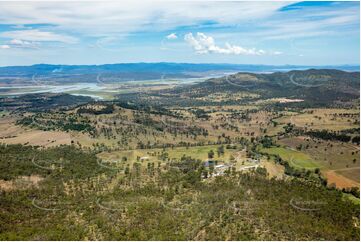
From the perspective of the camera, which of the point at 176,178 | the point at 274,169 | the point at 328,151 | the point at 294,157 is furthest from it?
the point at 328,151

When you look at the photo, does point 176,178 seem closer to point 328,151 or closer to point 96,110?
point 328,151

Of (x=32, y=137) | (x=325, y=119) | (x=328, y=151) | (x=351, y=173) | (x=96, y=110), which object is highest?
(x=96, y=110)

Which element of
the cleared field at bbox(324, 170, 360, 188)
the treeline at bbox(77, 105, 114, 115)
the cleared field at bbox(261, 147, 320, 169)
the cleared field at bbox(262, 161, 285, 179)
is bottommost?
the cleared field at bbox(324, 170, 360, 188)

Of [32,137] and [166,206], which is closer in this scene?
[166,206]

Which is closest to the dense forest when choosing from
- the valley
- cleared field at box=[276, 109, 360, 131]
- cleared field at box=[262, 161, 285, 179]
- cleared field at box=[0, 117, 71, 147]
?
the valley

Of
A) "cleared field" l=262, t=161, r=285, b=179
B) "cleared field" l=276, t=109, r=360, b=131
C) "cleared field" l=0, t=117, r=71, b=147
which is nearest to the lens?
"cleared field" l=262, t=161, r=285, b=179

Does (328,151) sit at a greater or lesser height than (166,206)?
lesser

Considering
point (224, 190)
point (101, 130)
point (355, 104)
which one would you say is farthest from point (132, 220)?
point (355, 104)

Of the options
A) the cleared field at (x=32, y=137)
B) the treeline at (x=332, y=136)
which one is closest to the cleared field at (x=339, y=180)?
the treeline at (x=332, y=136)

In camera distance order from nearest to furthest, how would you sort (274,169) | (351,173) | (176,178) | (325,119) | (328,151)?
(176,178) < (274,169) < (351,173) < (328,151) < (325,119)

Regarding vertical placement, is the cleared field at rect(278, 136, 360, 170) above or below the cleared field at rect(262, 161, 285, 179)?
below

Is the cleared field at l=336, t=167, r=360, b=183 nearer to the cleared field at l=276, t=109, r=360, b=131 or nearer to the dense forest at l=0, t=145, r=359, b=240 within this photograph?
the dense forest at l=0, t=145, r=359, b=240

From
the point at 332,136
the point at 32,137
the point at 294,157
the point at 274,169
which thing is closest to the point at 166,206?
the point at 274,169
